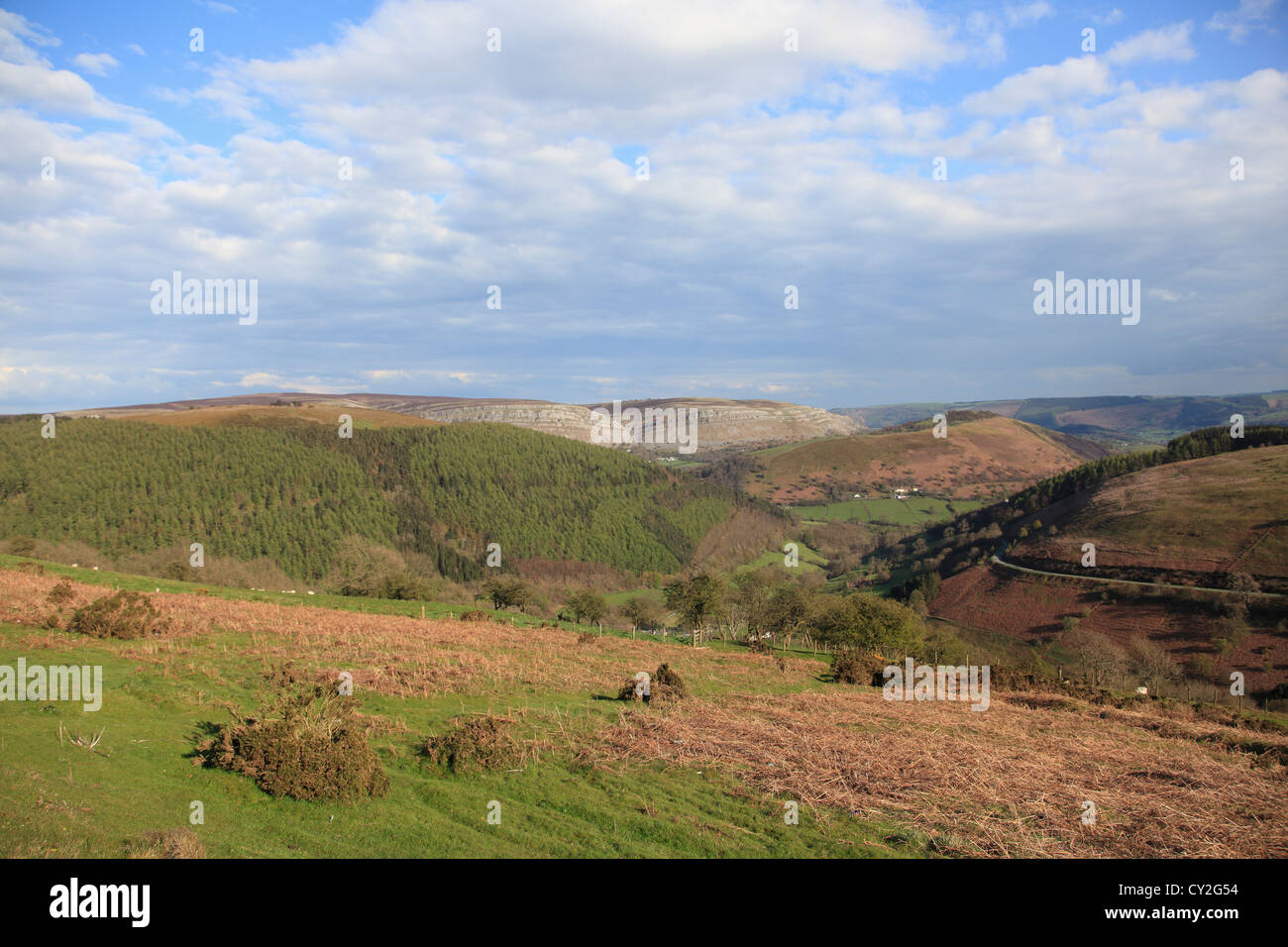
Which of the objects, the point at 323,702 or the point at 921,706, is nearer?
the point at 323,702

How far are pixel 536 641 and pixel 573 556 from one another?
10283 cm

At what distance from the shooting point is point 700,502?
16312 centimetres

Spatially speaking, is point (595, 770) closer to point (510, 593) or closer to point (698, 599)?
point (698, 599)

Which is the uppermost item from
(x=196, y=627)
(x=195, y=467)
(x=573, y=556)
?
(x=195, y=467)

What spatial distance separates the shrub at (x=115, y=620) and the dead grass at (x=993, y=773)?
1507 cm

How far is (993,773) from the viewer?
48.7 feet

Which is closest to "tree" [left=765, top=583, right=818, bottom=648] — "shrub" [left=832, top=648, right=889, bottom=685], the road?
"shrub" [left=832, top=648, right=889, bottom=685]

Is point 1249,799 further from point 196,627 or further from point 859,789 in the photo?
point 196,627

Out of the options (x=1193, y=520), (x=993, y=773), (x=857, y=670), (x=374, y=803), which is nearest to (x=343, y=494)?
(x=857, y=670)

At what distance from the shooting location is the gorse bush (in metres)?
19.2

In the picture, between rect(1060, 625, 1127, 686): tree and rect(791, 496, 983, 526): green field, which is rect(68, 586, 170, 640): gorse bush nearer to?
rect(1060, 625, 1127, 686): tree

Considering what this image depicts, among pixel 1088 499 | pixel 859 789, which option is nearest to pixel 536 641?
pixel 859 789

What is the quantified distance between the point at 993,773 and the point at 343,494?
126387mm

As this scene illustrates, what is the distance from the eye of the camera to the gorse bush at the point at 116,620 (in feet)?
63.0
